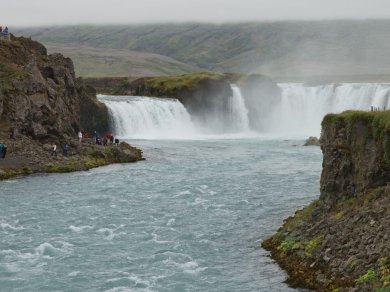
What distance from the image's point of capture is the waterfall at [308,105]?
146 meters

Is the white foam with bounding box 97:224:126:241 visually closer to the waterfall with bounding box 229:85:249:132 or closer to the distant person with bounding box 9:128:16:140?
the distant person with bounding box 9:128:16:140

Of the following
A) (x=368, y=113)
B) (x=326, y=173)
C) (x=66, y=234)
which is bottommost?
(x=66, y=234)

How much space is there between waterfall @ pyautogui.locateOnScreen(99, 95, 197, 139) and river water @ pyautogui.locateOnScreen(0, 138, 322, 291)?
41963mm

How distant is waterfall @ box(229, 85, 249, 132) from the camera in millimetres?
153125

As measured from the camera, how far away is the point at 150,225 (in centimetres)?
4712

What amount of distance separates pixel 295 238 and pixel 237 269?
15.8 feet

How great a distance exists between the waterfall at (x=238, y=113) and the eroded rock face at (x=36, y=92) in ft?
187

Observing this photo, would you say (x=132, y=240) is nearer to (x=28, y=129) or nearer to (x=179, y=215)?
(x=179, y=215)

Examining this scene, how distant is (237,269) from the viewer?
3625cm

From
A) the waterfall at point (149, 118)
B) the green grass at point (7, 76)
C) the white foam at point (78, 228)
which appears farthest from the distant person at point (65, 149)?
the waterfall at point (149, 118)

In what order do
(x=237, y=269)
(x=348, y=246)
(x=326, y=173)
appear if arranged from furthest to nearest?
1. (x=326, y=173)
2. (x=237, y=269)
3. (x=348, y=246)

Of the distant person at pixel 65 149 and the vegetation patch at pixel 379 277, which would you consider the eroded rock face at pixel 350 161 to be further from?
the distant person at pixel 65 149

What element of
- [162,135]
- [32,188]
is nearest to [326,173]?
[32,188]

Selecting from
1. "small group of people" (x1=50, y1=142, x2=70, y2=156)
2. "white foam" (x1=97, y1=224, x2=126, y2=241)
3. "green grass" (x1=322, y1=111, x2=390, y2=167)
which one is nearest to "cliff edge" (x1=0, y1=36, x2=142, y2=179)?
"small group of people" (x1=50, y1=142, x2=70, y2=156)
